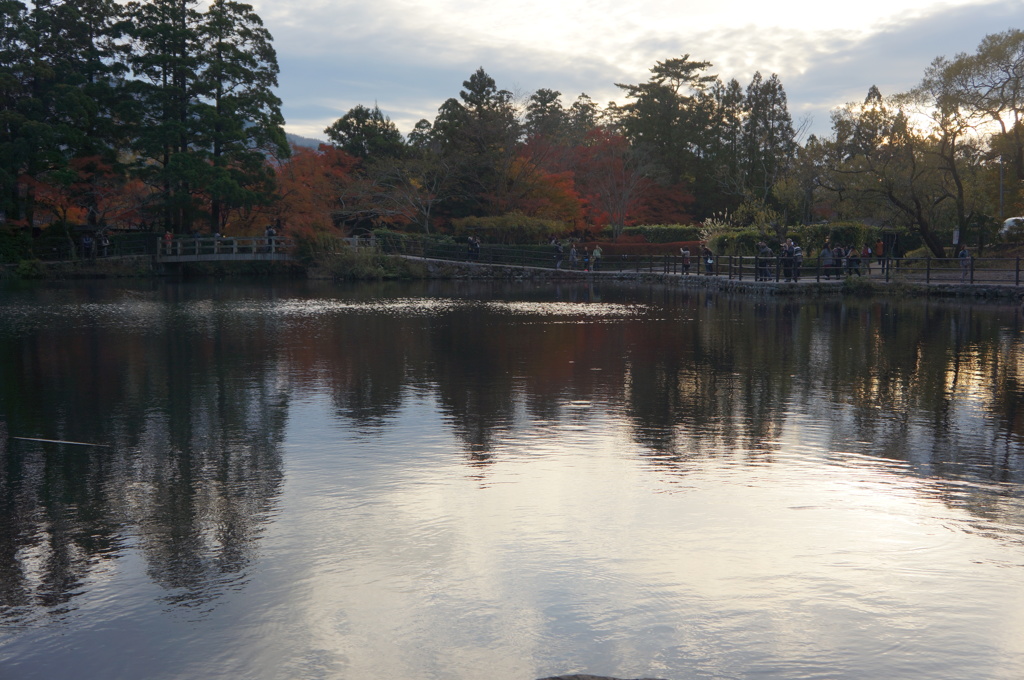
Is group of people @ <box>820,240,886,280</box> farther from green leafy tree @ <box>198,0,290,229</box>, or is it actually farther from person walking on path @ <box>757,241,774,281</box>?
green leafy tree @ <box>198,0,290,229</box>

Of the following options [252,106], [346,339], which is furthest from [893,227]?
[346,339]

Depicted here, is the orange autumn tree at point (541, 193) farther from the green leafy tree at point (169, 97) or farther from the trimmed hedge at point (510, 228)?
the green leafy tree at point (169, 97)

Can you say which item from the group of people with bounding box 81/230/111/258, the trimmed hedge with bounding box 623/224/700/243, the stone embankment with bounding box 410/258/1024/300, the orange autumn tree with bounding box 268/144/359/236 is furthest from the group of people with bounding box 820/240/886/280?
the group of people with bounding box 81/230/111/258

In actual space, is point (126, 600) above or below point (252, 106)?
below

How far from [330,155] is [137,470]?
5276 cm

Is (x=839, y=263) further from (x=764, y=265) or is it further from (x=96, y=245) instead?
(x=96, y=245)

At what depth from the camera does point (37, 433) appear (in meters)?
11.0

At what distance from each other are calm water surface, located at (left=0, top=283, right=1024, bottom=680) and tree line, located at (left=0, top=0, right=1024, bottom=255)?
29671 millimetres

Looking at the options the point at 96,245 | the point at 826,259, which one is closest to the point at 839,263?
the point at 826,259

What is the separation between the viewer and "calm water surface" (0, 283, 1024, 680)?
5438mm

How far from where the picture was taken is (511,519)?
766 cm

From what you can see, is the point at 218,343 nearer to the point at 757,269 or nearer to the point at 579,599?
the point at 579,599

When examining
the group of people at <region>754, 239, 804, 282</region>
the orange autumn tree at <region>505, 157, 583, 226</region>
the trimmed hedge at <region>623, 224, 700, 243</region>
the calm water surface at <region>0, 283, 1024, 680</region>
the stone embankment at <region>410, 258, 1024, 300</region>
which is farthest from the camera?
the trimmed hedge at <region>623, 224, 700, 243</region>

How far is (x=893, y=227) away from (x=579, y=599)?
5111cm
